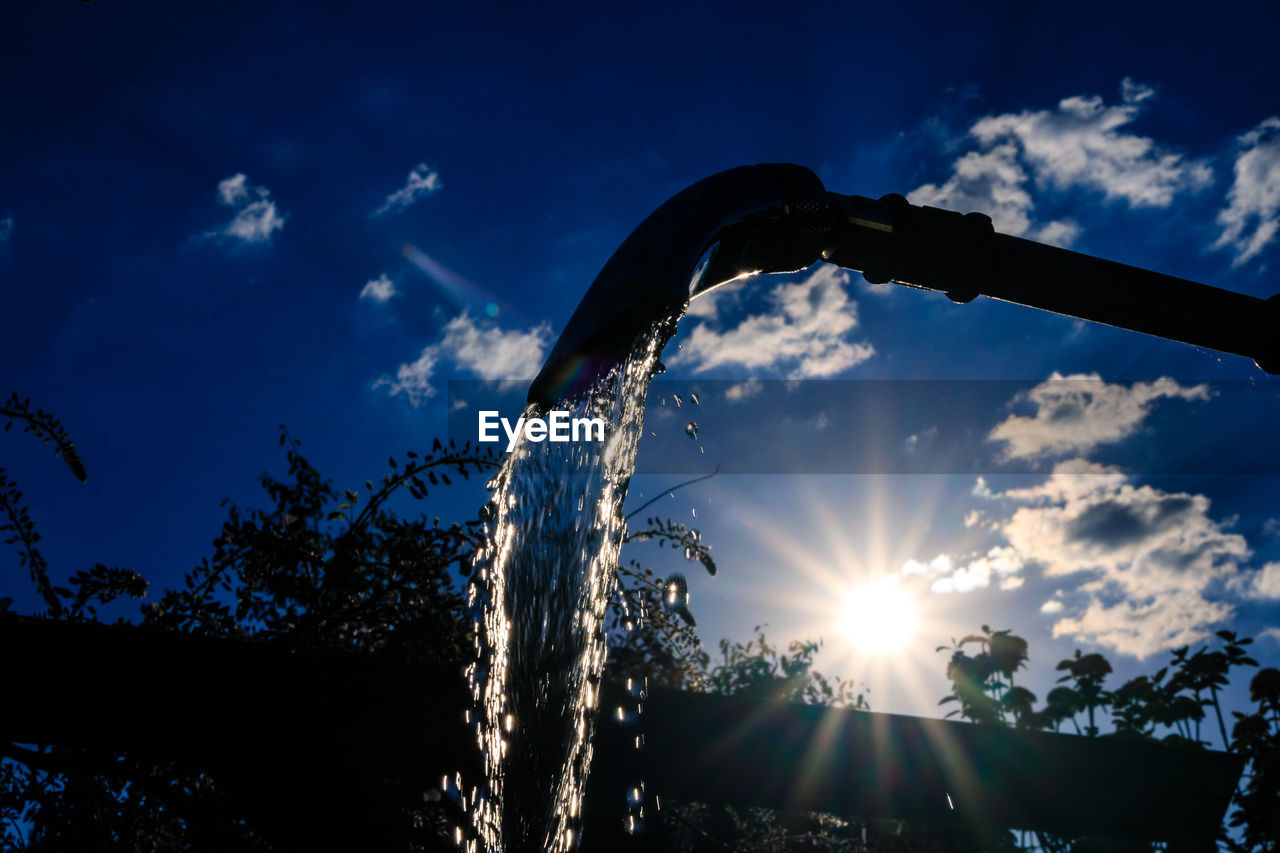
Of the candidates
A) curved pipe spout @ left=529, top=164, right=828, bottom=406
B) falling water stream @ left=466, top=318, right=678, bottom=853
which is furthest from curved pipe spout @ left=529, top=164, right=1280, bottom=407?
falling water stream @ left=466, top=318, right=678, bottom=853

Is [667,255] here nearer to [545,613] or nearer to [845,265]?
[845,265]

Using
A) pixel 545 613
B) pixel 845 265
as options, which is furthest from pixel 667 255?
pixel 545 613

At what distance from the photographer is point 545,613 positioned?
175cm

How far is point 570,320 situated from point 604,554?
996mm

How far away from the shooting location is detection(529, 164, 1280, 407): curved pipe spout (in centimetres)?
78

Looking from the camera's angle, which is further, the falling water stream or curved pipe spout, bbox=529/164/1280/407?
the falling water stream

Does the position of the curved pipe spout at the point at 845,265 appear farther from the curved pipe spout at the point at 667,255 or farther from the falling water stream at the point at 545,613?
the falling water stream at the point at 545,613

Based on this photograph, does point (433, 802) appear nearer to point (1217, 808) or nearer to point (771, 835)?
point (1217, 808)

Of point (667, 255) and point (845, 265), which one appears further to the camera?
point (845, 265)

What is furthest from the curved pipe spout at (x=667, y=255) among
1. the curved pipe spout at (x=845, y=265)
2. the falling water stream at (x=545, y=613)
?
the falling water stream at (x=545, y=613)

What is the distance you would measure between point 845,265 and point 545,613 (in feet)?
3.86

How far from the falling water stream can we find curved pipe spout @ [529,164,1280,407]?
333mm

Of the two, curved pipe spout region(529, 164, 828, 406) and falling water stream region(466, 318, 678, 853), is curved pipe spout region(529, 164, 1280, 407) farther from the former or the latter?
falling water stream region(466, 318, 678, 853)

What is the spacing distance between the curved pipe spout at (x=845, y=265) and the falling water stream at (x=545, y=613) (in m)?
0.33
